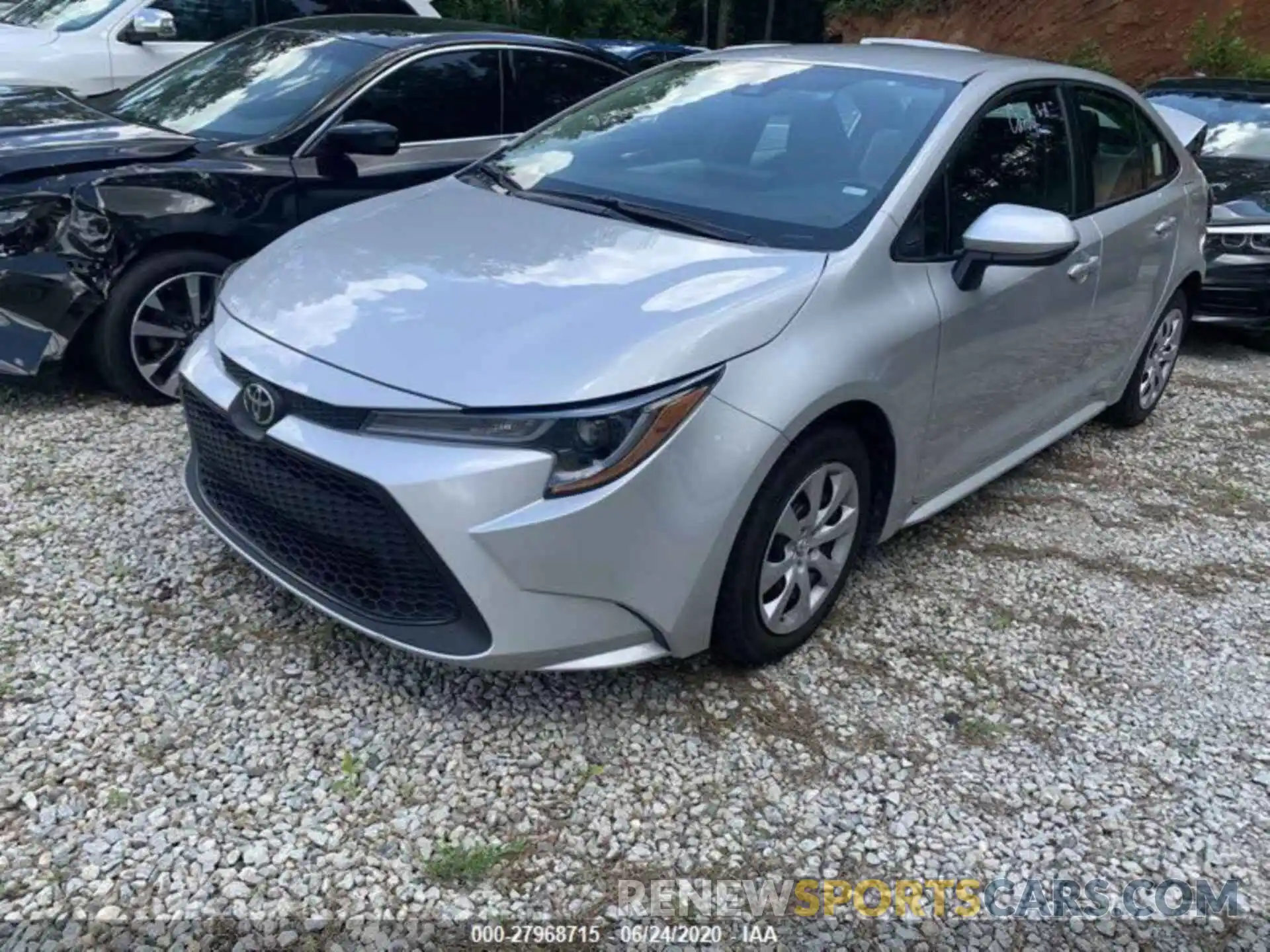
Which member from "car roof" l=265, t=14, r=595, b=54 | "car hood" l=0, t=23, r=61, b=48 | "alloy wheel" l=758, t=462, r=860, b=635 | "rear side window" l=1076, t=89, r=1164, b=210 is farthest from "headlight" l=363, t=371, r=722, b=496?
"car hood" l=0, t=23, r=61, b=48

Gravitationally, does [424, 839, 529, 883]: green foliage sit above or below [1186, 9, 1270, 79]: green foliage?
below

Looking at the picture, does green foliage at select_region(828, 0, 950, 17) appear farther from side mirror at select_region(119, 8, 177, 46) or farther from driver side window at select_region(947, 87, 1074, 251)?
driver side window at select_region(947, 87, 1074, 251)

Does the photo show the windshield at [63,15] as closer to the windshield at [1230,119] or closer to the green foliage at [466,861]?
the green foliage at [466,861]

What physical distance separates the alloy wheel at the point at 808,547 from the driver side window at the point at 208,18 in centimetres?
611

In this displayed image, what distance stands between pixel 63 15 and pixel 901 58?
19.8 feet

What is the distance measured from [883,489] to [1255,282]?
4.46 m

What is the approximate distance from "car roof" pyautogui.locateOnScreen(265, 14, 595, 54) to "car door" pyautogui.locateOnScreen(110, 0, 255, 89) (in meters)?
2.09

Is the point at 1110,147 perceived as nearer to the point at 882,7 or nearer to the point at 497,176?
the point at 497,176

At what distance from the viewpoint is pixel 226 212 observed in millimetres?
4363

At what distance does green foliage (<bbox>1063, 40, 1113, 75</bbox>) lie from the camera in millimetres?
15273

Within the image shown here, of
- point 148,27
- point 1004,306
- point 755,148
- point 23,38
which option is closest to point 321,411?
point 755,148

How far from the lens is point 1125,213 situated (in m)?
4.18

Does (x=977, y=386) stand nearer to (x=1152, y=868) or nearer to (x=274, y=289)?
(x=1152, y=868)

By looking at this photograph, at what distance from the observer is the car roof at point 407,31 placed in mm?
5027
